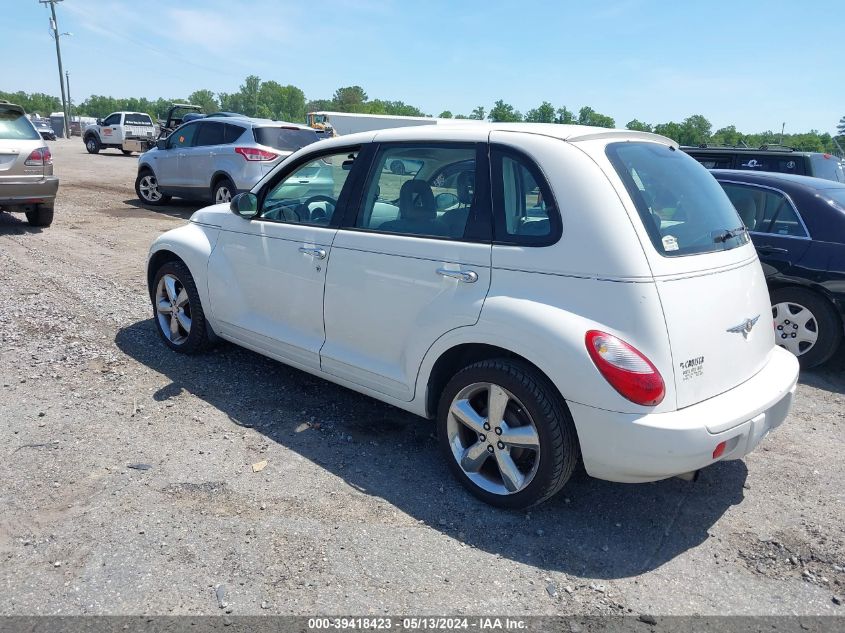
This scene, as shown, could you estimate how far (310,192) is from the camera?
178 inches

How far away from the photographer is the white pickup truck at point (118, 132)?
31.0 metres

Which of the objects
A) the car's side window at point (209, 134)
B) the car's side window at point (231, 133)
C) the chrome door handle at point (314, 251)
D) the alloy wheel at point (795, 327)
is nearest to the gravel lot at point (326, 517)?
the alloy wheel at point (795, 327)

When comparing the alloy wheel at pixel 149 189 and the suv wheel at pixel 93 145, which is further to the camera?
the suv wheel at pixel 93 145

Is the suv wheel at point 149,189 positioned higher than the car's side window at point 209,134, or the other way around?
the car's side window at point 209,134

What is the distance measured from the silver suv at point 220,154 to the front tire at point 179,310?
6184 millimetres

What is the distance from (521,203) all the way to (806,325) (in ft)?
11.9

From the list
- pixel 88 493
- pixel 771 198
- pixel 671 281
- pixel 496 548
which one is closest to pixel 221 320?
pixel 88 493

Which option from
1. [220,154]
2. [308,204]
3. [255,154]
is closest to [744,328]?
[308,204]

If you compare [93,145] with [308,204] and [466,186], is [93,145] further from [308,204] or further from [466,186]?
[466,186]

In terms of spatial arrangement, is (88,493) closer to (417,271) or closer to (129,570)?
(129,570)

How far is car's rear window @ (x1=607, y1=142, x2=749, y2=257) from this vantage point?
3.20 m

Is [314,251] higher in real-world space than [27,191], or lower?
higher

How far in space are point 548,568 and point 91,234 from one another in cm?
966

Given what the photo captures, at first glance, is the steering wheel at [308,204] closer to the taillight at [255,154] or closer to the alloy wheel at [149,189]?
the taillight at [255,154]
